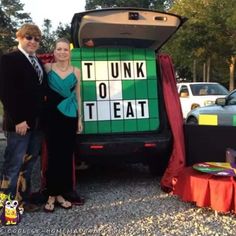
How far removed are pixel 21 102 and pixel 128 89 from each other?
1.94m

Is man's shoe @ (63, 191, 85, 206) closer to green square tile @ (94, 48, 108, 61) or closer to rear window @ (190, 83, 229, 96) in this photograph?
green square tile @ (94, 48, 108, 61)

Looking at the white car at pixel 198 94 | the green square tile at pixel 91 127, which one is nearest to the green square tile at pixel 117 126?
the green square tile at pixel 91 127

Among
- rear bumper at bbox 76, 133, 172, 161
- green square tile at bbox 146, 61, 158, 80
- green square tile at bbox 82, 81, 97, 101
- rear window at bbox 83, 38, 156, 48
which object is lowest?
rear bumper at bbox 76, 133, 172, 161

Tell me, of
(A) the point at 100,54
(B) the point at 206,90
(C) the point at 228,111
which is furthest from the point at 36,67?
(B) the point at 206,90

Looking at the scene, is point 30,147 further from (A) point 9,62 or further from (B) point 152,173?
(B) point 152,173

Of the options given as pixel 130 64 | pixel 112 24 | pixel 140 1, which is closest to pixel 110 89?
pixel 130 64

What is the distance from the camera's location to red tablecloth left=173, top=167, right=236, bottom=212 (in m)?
5.36

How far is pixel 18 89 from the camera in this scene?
516cm

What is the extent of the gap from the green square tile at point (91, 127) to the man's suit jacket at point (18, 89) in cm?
137

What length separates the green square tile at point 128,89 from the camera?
265 inches

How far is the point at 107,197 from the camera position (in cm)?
631

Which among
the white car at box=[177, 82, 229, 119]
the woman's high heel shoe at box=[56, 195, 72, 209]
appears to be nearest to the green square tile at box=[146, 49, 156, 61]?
the woman's high heel shoe at box=[56, 195, 72, 209]

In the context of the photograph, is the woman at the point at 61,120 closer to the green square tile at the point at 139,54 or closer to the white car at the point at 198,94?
the green square tile at the point at 139,54

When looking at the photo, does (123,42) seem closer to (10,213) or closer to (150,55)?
(150,55)
